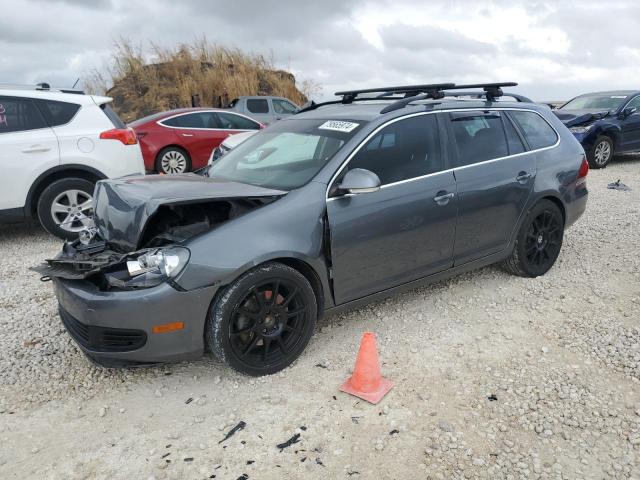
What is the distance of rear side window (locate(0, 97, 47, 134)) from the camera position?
5.59m

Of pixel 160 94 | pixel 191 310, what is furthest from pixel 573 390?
pixel 160 94

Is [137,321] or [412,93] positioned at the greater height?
[412,93]

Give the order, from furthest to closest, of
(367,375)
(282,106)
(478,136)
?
1. (282,106)
2. (478,136)
3. (367,375)

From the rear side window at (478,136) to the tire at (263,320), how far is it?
1.73 m

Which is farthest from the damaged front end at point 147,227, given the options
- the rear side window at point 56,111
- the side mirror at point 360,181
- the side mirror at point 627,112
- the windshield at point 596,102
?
the windshield at point 596,102

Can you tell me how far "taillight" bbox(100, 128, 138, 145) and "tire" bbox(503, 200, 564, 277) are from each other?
447cm

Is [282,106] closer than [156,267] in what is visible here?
No

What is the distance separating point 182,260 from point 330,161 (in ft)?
3.95

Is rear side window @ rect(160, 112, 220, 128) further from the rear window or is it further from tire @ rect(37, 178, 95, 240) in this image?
tire @ rect(37, 178, 95, 240)

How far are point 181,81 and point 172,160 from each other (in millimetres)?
10674

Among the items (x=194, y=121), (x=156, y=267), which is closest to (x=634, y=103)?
(x=194, y=121)

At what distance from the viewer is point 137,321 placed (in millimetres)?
2744

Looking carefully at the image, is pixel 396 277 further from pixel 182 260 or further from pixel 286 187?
pixel 182 260

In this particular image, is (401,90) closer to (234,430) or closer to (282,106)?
(234,430)
